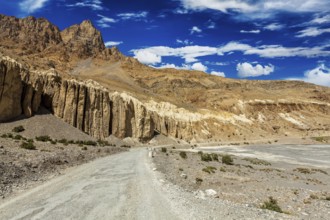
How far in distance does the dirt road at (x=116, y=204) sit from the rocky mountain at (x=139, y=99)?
3895 cm

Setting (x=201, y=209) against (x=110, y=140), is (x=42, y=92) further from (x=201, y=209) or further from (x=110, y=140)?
(x=201, y=209)

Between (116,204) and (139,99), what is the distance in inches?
3740

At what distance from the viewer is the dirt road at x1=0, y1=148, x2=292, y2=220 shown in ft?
38.6

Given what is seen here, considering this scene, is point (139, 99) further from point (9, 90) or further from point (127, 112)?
point (9, 90)

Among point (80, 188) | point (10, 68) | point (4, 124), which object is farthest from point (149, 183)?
point (10, 68)

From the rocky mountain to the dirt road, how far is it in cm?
3895

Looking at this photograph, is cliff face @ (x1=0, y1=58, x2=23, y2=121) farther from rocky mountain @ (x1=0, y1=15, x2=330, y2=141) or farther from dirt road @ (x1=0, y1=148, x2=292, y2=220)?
dirt road @ (x1=0, y1=148, x2=292, y2=220)

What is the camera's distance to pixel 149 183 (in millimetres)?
18828

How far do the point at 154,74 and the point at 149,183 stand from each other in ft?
531

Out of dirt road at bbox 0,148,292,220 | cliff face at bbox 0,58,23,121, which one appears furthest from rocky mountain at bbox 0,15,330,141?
dirt road at bbox 0,148,292,220

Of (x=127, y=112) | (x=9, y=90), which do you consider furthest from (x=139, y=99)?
(x=9, y=90)

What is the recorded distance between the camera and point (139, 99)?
107875mm

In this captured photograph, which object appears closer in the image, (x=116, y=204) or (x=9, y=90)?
(x=116, y=204)

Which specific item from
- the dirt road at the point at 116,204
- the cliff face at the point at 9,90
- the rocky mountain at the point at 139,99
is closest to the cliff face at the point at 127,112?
the cliff face at the point at 9,90
